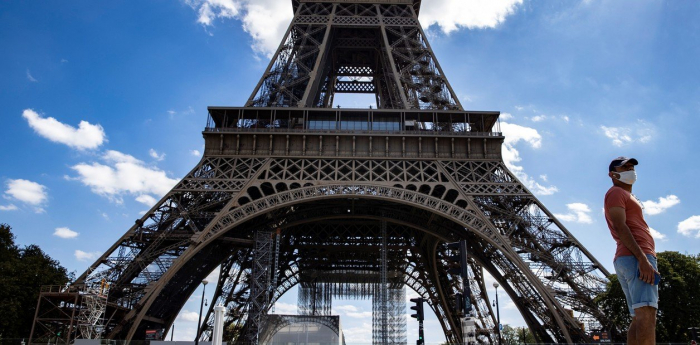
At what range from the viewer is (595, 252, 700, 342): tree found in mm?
23109

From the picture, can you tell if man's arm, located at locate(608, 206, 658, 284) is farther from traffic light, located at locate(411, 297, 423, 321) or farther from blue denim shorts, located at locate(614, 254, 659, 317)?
traffic light, located at locate(411, 297, 423, 321)

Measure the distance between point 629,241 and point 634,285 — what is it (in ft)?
1.38

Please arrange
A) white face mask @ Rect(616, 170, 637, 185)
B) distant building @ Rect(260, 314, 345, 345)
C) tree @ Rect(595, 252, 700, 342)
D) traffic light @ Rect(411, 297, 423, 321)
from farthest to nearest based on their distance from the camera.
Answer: distant building @ Rect(260, 314, 345, 345) → tree @ Rect(595, 252, 700, 342) → traffic light @ Rect(411, 297, 423, 321) → white face mask @ Rect(616, 170, 637, 185)

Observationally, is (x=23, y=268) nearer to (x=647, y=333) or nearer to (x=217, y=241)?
(x=217, y=241)

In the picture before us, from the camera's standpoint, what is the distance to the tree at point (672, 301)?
75.8 feet

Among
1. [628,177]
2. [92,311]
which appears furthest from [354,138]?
[628,177]

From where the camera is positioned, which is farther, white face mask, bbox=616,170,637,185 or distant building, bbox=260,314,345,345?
distant building, bbox=260,314,345,345

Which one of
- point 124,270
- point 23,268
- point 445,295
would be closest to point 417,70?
point 445,295

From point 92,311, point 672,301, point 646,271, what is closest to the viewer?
point 646,271

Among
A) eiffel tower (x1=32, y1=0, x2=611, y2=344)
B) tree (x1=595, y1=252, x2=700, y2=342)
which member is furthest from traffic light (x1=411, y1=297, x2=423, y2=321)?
tree (x1=595, y1=252, x2=700, y2=342)

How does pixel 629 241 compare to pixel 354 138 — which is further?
pixel 354 138

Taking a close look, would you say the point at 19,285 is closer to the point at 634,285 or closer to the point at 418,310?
the point at 418,310

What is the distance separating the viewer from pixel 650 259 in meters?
4.75

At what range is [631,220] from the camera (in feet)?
16.1
